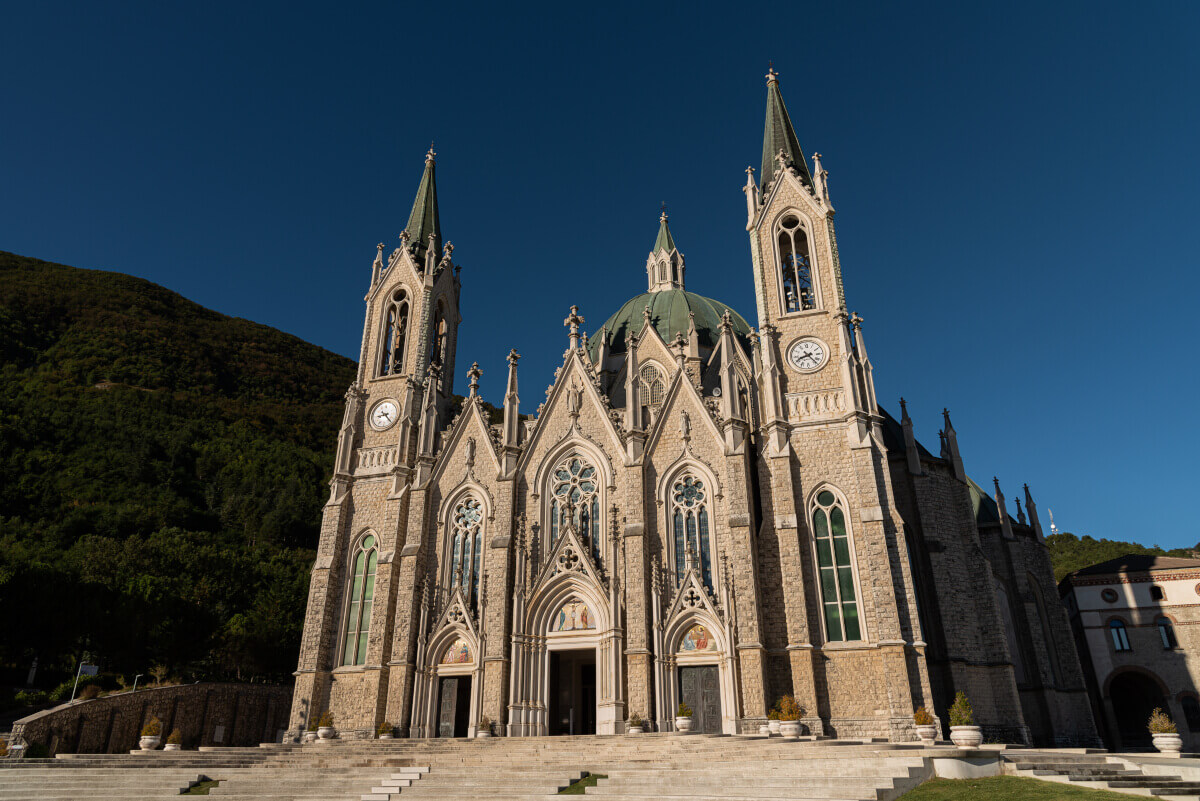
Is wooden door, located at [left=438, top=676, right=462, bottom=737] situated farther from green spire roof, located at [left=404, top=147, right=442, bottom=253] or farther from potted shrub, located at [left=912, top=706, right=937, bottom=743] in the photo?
green spire roof, located at [left=404, top=147, right=442, bottom=253]

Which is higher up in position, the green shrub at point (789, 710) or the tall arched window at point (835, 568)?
the tall arched window at point (835, 568)

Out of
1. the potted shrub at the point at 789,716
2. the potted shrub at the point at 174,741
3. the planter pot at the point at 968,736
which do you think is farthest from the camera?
the potted shrub at the point at 174,741

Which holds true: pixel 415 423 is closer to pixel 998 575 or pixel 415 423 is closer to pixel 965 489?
pixel 965 489

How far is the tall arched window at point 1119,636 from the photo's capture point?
1672 inches

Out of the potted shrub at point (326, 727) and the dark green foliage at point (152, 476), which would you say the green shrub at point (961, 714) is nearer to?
the potted shrub at point (326, 727)

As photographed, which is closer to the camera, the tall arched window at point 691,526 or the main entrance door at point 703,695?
the main entrance door at point 703,695

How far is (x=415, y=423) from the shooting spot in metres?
36.4

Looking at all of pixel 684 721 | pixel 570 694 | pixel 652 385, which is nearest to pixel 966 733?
pixel 684 721

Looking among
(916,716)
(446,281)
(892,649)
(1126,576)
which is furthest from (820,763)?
(1126,576)

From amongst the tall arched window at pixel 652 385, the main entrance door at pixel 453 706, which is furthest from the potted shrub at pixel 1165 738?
the tall arched window at pixel 652 385

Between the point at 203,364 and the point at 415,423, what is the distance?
8917 centimetres

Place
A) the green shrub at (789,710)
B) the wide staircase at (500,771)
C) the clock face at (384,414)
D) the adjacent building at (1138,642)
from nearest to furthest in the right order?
the wide staircase at (500,771) → the green shrub at (789,710) → the clock face at (384,414) → the adjacent building at (1138,642)

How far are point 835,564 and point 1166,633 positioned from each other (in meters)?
26.6

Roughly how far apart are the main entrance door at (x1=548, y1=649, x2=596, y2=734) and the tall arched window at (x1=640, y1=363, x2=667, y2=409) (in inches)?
516
